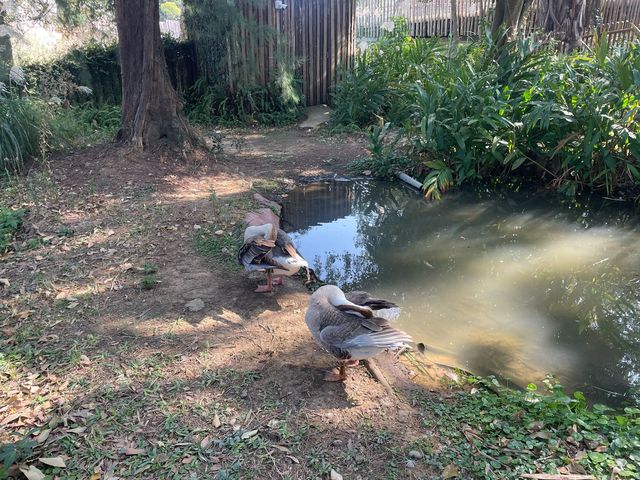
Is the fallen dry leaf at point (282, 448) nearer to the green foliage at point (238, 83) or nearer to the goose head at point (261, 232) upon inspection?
the goose head at point (261, 232)

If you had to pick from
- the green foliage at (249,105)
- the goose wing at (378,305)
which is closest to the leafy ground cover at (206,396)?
the goose wing at (378,305)

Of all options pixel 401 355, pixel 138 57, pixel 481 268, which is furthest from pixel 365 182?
pixel 401 355

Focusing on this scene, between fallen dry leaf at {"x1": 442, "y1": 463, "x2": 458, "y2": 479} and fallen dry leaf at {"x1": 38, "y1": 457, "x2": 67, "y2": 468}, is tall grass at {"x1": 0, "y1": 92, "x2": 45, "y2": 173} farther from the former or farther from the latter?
fallen dry leaf at {"x1": 442, "y1": 463, "x2": 458, "y2": 479}

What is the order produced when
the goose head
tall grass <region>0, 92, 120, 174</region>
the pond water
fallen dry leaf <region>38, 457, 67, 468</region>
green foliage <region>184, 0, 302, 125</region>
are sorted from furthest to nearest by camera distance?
green foliage <region>184, 0, 302, 125</region> < tall grass <region>0, 92, 120, 174</region> < the goose head < the pond water < fallen dry leaf <region>38, 457, 67, 468</region>

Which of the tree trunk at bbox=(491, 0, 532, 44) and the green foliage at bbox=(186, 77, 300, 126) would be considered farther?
the green foliage at bbox=(186, 77, 300, 126)

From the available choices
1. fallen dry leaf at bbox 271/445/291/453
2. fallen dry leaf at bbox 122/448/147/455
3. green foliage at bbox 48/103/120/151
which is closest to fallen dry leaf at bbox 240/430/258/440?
fallen dry leaf at bbox 271/445/291/453

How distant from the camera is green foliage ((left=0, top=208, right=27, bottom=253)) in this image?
4590mm

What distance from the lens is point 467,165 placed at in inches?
266

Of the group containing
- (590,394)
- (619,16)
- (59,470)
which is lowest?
(590,394)

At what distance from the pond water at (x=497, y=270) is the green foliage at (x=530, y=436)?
537mm

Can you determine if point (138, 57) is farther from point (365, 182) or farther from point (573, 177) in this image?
point (573, 177)

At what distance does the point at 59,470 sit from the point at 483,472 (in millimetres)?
2000

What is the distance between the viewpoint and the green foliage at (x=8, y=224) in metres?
4.59

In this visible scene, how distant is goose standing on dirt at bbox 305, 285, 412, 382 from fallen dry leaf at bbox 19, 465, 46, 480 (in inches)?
60.1
